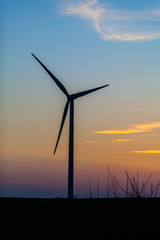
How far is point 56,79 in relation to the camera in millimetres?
43156
